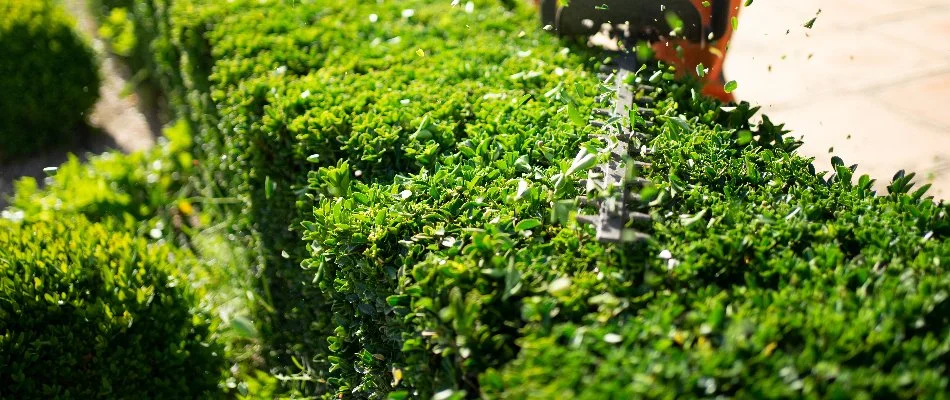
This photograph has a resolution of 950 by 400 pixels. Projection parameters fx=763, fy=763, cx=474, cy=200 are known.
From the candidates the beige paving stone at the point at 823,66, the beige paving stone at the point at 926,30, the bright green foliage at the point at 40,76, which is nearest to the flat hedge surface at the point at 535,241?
the beige paving stone at the point at 823,66

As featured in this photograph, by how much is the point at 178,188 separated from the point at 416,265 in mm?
3852

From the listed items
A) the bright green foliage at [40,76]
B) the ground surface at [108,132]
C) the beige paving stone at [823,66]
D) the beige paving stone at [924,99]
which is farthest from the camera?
the ground surface at [108,132]

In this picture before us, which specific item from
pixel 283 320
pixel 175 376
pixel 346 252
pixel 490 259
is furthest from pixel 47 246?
pixel 490 259

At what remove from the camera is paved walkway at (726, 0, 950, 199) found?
4520mm

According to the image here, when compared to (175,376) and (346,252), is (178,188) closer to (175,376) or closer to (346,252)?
(175,376)

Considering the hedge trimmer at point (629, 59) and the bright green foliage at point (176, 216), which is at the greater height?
the hedge trimmer at point (629, 59)

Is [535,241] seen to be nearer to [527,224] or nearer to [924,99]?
[527,224]

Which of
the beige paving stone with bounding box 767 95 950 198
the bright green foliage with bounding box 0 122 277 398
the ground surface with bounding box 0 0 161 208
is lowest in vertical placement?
the ground surface with bounding box 0 0 161 208

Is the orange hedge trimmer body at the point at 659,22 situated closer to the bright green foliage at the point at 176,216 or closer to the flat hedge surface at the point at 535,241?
the flat hedge surface at the point at 535,241

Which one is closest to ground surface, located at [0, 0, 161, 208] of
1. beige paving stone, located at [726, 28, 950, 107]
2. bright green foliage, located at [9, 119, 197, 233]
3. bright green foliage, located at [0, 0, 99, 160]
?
bright green foliage, located at [0, 0, 99, 160]

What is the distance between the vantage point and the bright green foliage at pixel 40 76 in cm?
596

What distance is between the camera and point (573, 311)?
1983 millimetres

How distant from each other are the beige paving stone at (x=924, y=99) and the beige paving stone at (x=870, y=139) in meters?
0.07

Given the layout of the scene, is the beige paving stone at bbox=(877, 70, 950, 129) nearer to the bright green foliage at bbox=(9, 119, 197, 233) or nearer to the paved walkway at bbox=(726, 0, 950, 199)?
the paved walkway at bbox=(726, 0, 950, 199)
